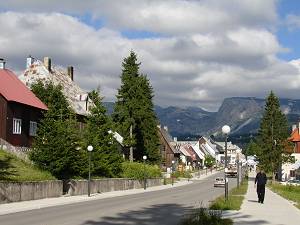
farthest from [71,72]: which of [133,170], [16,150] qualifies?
[16,150]

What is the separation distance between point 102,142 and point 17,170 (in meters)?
15.4

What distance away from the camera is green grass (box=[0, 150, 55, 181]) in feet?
115

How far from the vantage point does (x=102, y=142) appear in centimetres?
5181

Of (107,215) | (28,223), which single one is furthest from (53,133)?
(28,223)

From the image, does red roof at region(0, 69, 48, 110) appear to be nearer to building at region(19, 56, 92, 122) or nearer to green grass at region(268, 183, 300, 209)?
building at region(19, 56, 92, 122)

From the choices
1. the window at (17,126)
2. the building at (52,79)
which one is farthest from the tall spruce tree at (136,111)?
the window at (17,126)

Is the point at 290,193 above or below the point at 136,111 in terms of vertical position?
below

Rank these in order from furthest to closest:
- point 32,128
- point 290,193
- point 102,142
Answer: point 32,128
point 102,142
point 290,193

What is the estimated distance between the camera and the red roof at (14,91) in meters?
49.1

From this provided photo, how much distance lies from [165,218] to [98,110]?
30328 mm

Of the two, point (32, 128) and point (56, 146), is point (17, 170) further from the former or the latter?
point (32, 128)

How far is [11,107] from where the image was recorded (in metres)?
48.6

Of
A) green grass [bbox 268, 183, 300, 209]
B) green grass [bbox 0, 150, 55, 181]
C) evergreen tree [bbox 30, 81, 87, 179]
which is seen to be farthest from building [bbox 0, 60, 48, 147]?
green grass [bbox 268, 183, 300, 209]

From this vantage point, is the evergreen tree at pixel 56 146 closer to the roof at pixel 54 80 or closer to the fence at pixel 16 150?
the fence at pixel 16 150
